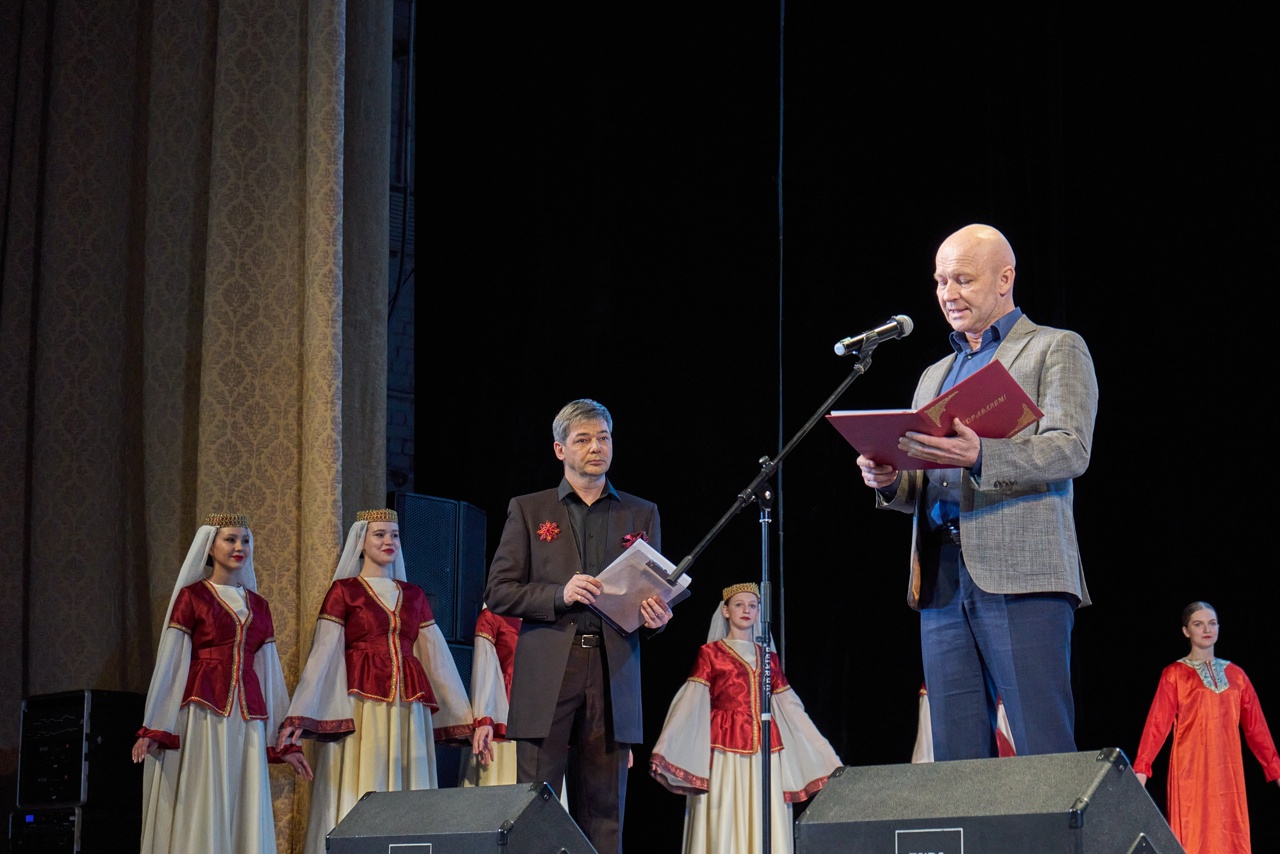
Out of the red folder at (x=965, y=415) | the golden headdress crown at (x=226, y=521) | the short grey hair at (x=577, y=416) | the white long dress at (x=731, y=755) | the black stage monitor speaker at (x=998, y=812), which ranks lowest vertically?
the white long dress at (x=731, y=755)

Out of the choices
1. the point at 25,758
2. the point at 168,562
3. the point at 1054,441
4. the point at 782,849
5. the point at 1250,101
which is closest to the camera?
the point at 1054,441

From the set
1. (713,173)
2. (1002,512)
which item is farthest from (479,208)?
(1002,512)

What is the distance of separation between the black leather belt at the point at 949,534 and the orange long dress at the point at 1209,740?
3.90m

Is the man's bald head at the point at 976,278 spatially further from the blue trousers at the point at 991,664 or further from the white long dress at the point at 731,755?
the white long dress at the point at 731,755

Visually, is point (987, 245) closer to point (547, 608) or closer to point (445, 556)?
point (547, 608)

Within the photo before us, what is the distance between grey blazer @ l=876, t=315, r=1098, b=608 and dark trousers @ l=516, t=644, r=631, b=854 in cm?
122

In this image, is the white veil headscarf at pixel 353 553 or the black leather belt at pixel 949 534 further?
the white veil headscarf at pixel 353 553

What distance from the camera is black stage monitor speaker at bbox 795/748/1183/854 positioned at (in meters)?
2.00

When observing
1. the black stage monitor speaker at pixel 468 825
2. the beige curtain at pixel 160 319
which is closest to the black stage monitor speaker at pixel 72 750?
the beige curtain at pixel 160 319

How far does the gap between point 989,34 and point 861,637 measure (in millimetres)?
2956

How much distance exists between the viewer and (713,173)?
718cm

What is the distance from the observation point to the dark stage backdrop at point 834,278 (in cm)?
636

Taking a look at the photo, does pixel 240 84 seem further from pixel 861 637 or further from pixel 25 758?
pixel 861 637

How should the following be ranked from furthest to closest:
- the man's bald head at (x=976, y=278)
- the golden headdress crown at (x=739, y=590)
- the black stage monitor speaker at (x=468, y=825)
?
the golden headdress crown at (x=739, y=590)
the man's bald head at (x=976, y=278)
the black stage monitor speaker at (x=468, y=825)
